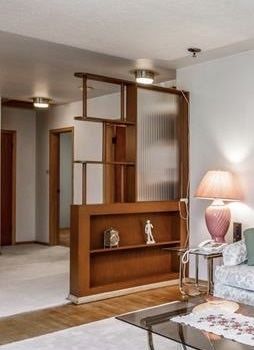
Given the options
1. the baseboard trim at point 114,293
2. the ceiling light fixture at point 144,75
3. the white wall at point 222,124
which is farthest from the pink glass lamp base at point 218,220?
the ceiling light fixture at point 144,75

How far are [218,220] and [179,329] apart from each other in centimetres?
208

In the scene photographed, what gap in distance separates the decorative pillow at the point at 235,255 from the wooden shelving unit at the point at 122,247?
3.96ft

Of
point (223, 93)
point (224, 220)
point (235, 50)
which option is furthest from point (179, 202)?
point (235, 50)

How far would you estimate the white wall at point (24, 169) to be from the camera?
8203 mm

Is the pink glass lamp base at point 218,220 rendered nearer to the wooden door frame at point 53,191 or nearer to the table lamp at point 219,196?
the table lamp at point 219,196

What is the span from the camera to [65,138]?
10.8 m

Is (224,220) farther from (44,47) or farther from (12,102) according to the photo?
(12,102)

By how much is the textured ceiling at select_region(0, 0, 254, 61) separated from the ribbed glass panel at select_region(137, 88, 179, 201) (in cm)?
100

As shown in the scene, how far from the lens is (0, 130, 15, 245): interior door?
8.01 meters

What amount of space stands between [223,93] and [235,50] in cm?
48

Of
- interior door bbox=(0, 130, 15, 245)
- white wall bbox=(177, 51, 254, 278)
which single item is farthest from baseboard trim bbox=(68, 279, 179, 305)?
interior door bbox=(0, 130, 15, 245)

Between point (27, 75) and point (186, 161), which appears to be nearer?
point (186, 161)

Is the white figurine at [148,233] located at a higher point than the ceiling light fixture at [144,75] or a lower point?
lower

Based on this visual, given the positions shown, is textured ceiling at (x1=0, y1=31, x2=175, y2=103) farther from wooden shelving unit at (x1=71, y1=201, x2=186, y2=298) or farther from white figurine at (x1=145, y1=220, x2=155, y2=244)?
white figurine at (x1=145, y1=220, x2=155, y2=244)
